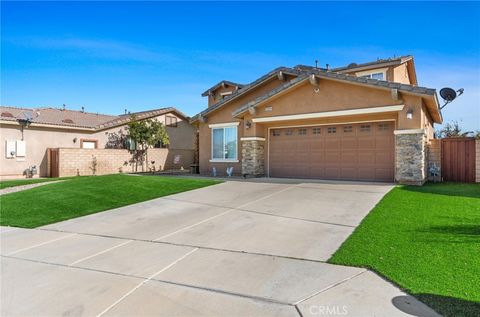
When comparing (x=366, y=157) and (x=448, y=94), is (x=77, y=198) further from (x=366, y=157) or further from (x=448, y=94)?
(x=448, y=94)

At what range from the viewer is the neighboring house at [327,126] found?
11.9 m

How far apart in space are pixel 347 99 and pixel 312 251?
9.44 metres

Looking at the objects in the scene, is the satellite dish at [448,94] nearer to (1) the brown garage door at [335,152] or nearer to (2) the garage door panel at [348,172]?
(1) the brown garage door at [335,152]

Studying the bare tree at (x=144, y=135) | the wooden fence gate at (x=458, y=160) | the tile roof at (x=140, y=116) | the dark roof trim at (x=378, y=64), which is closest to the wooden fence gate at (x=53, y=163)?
the tile roof at (x=140, y=116)

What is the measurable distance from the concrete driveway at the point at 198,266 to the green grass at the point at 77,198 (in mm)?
860

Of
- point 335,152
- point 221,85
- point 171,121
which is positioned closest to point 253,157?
point 335,152

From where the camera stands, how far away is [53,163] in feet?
64.6

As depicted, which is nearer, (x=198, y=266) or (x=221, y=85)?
(x=198, y=266)

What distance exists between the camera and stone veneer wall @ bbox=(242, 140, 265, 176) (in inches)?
622

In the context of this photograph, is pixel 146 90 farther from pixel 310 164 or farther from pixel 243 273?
pixel 243 273

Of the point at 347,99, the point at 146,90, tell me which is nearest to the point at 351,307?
the point at 347,99
